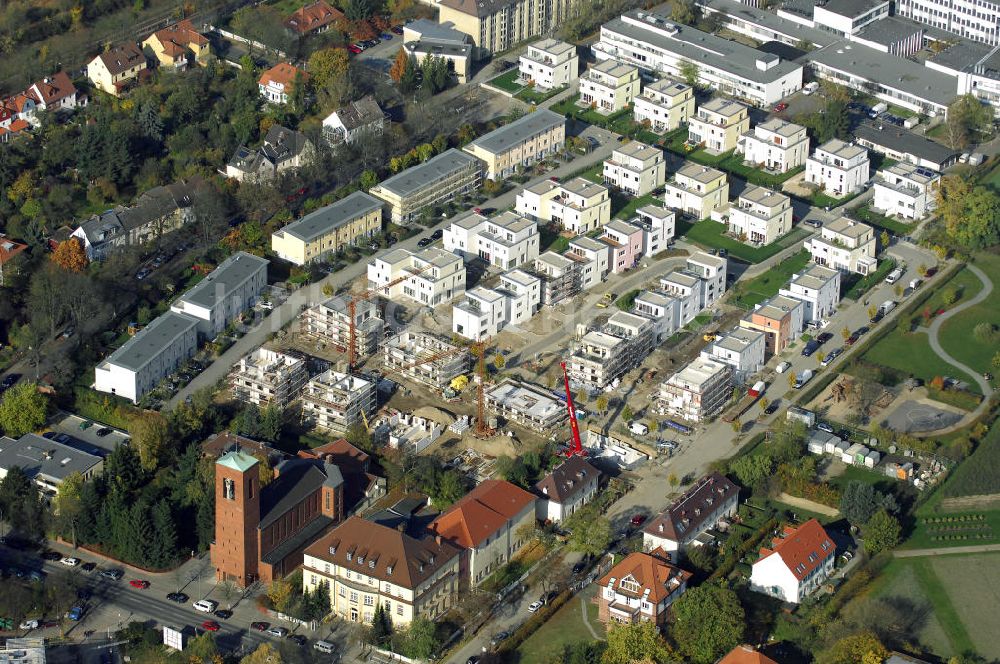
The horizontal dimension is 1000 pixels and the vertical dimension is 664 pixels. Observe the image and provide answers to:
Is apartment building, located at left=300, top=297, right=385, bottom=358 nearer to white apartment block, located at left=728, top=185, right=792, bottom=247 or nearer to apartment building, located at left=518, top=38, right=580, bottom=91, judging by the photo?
white apartment block, located at left=728, top=185, right=792, bottom=247

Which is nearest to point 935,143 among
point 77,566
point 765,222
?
point 765,222

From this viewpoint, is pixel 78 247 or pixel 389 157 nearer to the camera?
pixel 78 247

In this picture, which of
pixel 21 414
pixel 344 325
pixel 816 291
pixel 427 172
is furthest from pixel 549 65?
pixel 21 414

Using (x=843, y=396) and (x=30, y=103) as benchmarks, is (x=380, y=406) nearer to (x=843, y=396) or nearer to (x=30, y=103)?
(x=843, y=396)

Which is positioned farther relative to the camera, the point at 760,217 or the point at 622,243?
the point at 760,217

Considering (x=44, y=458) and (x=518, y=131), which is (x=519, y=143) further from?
(x=44, y=458)

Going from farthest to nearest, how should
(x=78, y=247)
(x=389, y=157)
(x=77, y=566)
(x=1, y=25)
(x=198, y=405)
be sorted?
(x=1, y=25) < (x=389, y=157) < (x=78, y=247) < (x=198, y=405) < (x=77, y=566)

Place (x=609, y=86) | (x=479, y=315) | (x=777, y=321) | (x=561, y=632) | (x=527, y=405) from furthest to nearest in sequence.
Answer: (x=609, y=86) → (x=479, y=315) → (x=777, y=321) → (x=527, y=405) → (x=561, y=632)
